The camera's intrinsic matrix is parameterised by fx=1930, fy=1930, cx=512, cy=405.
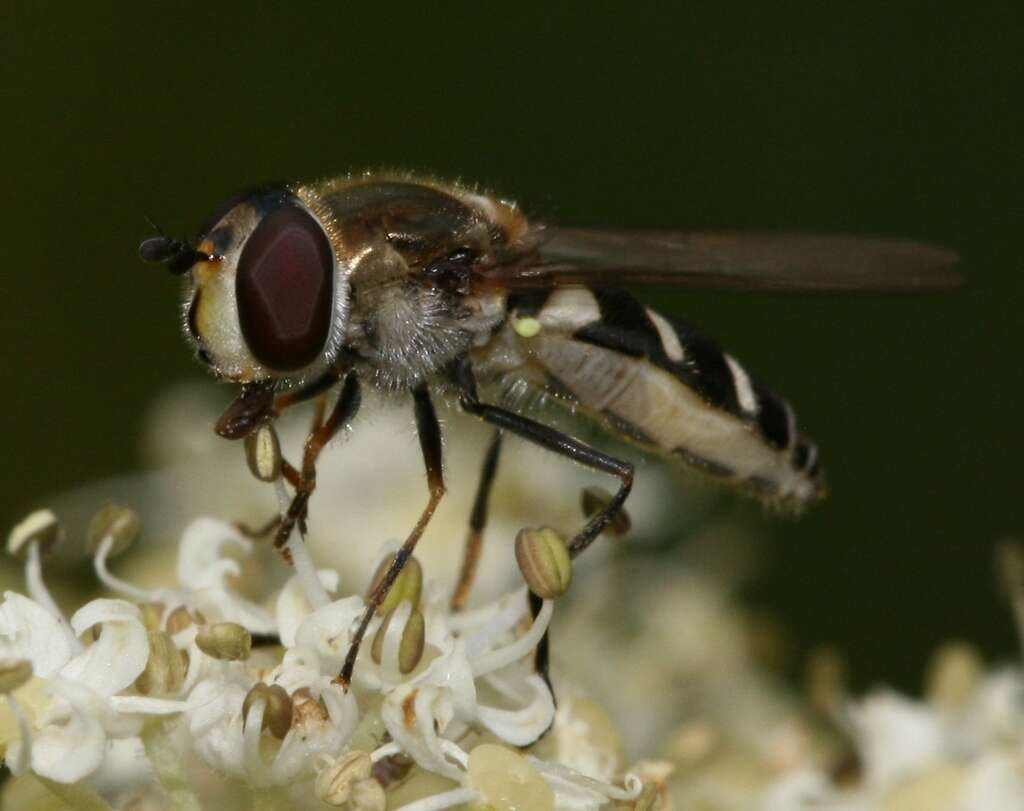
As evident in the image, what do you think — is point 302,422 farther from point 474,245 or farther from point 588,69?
point 588,69

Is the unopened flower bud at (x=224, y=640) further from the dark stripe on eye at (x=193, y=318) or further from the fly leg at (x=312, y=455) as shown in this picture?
the dark stripe on eye at (x=193, y=318)

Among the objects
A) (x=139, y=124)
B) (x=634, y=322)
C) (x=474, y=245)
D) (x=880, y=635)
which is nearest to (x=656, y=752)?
(x=634, y=322)

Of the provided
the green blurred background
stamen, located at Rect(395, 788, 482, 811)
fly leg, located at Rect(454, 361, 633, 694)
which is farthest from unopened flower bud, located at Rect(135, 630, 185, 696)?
the green blurred background

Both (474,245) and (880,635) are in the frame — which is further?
(880,635)

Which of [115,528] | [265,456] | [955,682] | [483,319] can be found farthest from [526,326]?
[955,682]

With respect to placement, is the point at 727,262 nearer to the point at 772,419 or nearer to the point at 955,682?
the point at 772,419

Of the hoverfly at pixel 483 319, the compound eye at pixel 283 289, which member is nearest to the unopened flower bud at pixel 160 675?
the hoverfly at pixel 483 319

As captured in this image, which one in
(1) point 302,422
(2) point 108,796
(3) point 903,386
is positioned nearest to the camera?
(2) point 108,796
